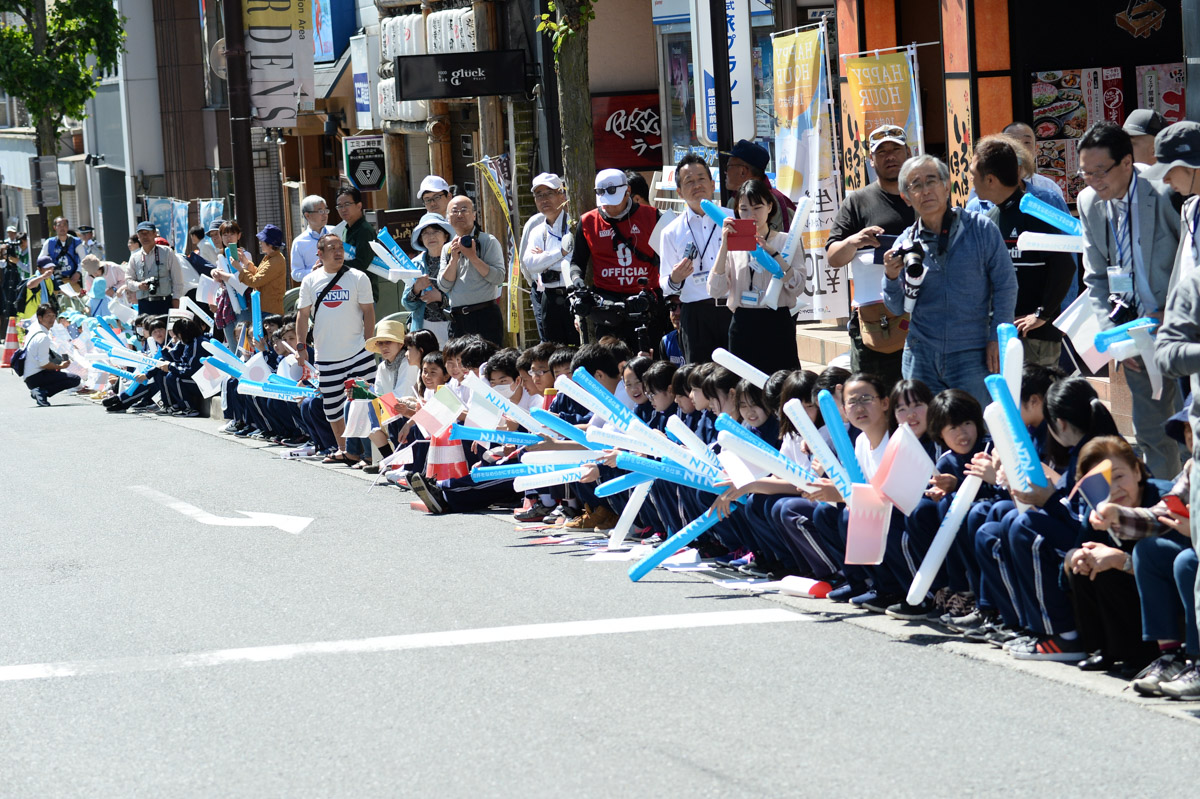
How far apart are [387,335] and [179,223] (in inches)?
842

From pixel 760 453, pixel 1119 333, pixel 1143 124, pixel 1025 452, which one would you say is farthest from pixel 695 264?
pixel 1025 452

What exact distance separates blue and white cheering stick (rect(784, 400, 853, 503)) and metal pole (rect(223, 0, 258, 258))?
12.6 m

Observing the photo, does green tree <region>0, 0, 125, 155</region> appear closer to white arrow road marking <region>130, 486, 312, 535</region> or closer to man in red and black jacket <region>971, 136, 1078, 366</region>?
white arrow road marking <region>130, 486, 312, 535</region>

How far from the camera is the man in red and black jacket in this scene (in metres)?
8.38

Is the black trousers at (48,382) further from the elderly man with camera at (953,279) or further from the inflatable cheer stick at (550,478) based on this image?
the elderly man with camera at (953,279)

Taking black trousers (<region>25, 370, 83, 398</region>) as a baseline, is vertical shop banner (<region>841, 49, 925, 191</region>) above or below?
above

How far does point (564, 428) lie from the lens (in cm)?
1009

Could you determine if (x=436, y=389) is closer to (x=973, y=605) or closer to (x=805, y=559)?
(x=805, y=559)

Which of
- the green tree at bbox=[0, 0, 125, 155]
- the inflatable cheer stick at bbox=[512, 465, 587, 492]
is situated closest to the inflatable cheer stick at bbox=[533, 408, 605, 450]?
the inflatable cheer stick at bbox=[512, 465, 587, 492]

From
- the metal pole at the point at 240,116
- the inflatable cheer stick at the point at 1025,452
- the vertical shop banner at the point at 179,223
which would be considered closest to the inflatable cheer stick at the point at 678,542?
the inflatable cheer stick at the point at 1025,452

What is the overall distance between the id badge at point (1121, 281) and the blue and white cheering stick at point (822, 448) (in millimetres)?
1417

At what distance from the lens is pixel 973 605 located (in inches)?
286

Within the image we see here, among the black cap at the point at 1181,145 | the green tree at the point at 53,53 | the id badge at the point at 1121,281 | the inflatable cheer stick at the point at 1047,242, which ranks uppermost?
the green tree at the point at 53,53

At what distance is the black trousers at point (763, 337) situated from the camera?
32.9ft
